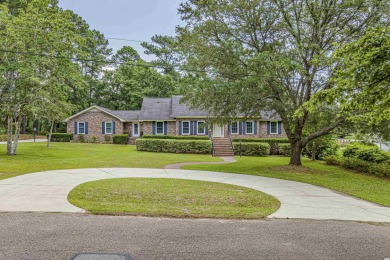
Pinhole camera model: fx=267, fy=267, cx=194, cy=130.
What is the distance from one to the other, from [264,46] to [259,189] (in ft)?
25.0

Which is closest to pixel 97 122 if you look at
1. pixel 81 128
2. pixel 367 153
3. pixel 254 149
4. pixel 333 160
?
pixel 81 128

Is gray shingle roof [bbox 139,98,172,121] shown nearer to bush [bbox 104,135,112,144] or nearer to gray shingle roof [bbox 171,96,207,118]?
gray shingle roof [bbox 171,96,207,118]

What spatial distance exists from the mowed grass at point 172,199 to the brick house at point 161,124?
16.1 metres

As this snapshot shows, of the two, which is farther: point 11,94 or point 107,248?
point 11,94

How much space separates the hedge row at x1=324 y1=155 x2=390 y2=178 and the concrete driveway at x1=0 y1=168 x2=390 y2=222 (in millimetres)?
5784

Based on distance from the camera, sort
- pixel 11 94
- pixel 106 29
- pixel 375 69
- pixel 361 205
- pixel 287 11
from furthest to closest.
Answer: pixel 106 29
pixel 11 94
pixel 287 11
pixel 361 205
pixel 375 69

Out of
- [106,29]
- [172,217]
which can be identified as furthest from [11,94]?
[172,217]

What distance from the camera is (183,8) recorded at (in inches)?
502

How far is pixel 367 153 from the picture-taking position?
51.3ft

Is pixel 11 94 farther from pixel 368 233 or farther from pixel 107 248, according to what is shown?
pixel 368 233

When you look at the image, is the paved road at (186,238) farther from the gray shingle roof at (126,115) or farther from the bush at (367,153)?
the gray shingle roof at (126,115)

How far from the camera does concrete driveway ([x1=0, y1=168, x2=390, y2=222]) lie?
5.70 metres

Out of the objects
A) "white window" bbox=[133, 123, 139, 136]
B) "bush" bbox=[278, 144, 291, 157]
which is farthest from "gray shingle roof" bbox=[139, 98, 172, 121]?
"bush" bbox=[278, 144, 291, 157]

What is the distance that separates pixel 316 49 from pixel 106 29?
526 inches
